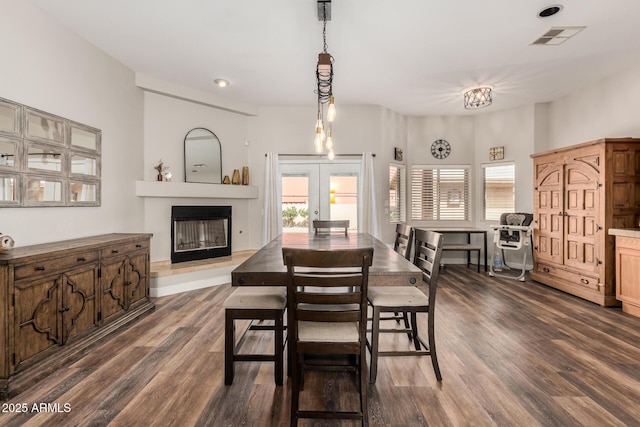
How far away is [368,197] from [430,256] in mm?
3370

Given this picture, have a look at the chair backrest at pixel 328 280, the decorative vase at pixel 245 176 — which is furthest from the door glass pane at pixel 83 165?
the chair backrest at pixel 328 280

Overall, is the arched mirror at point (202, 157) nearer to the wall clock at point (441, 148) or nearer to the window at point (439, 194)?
the window at point (439, 194)

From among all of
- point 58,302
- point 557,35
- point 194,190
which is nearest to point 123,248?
point 58,302

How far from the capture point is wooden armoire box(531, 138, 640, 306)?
3795 mm

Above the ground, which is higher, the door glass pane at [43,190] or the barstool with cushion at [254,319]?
the door glass pane at [43,190]

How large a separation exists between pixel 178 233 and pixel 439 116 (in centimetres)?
514

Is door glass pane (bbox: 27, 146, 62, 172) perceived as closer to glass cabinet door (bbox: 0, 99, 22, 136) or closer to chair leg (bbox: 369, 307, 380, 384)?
glass cabinet door (bbox: 0, 99, 22, 136)

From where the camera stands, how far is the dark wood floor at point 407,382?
1.84 meters

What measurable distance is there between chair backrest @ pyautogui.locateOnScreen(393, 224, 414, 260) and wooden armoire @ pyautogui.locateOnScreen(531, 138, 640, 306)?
256 centimetres

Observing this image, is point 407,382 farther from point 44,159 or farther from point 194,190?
point 194,190

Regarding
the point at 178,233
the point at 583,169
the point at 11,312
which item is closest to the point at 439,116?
the point at 583,169

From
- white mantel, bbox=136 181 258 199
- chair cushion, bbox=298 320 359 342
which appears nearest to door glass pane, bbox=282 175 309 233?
→ white mantel, bbox=136 181 258 199

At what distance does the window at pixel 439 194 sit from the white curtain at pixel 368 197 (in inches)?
45.6

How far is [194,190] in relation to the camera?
4859 millimetres
